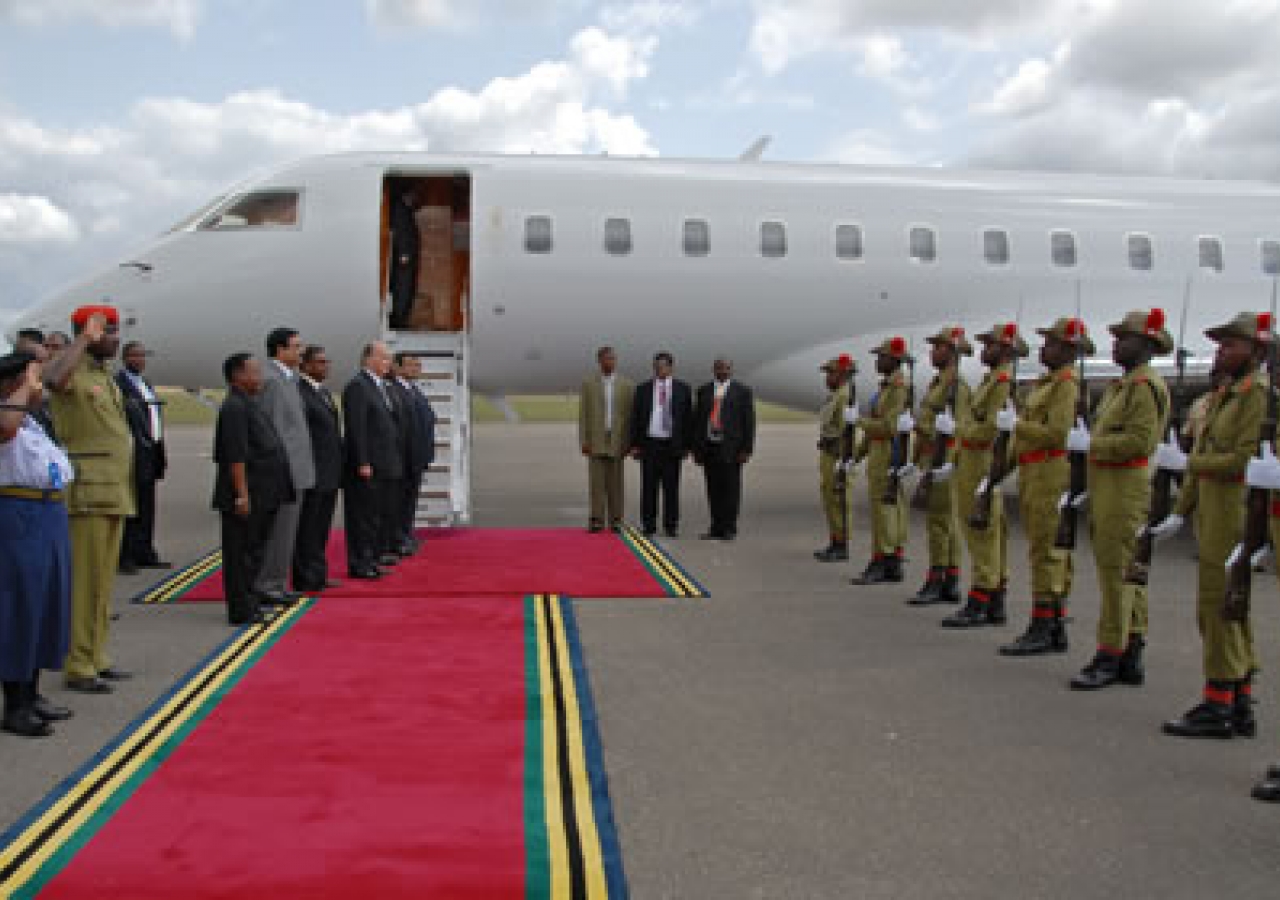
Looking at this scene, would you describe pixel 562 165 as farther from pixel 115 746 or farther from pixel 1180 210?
pixel 115 746

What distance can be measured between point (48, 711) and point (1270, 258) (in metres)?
13.5

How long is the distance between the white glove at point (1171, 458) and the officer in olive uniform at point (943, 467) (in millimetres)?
2578

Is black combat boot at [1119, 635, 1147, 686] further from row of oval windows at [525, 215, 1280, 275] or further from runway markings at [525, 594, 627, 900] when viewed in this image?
row of oval windows at [525, 215, 1280, 275]

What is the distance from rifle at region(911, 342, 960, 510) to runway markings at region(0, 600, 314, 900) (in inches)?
168

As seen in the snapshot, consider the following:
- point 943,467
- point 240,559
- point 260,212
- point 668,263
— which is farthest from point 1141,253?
point 240,559

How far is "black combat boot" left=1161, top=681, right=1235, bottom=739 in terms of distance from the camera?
502 cm

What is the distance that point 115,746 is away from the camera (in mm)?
4789

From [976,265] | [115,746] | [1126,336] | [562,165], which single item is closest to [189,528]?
[562,165]

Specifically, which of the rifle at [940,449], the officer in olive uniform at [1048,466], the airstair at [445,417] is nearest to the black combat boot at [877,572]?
the rifle at [940,449]

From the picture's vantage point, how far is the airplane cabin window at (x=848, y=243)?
12594 millimetres

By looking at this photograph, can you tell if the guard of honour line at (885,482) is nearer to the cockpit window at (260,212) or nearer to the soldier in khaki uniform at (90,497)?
the soldier in khaki uniform at (90,497)

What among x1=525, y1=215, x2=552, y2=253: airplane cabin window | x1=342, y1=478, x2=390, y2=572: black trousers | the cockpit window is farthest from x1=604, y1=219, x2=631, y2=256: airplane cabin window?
x1=342, y1=478, x2=390, y2=572: black trousers

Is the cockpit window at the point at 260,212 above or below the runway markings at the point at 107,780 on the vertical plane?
above

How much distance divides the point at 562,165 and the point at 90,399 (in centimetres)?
746
